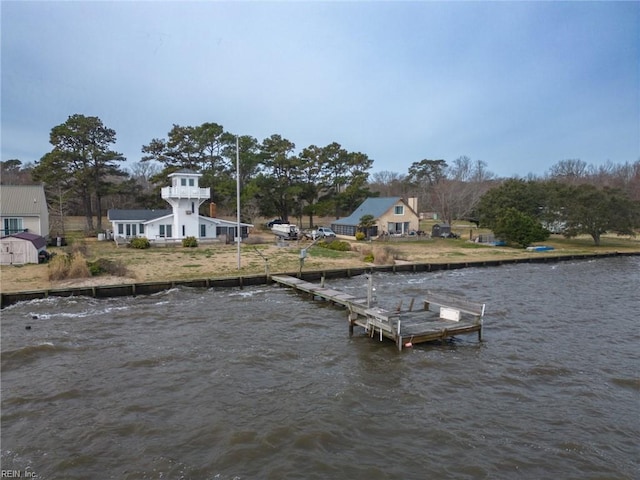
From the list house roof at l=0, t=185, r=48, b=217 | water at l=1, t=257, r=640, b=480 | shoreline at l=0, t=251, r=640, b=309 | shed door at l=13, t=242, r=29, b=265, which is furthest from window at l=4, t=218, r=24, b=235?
water at l=1, t=257, r=640, b=480

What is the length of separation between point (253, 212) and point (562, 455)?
165 ft

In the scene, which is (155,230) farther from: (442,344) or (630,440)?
(630,440)

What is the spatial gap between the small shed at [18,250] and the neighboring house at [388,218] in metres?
33.9

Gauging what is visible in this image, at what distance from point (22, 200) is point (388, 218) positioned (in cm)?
3839

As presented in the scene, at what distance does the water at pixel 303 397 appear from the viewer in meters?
9.58

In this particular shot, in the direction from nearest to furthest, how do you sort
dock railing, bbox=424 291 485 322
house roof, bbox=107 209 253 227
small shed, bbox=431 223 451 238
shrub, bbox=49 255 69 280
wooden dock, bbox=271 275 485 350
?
wooden dock, bbox=271 275 485 350, dock railing, bbox=424 291 485 322, shrub, bbox=49 255 69 280, house roof, bbox=107 209 253 227, small shed, bbox=431 223 451 238

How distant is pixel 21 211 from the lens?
1577 inches

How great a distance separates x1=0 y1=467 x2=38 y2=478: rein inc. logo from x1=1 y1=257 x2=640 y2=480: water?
53 millimetres

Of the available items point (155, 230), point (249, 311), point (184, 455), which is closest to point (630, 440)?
point (184, 455)

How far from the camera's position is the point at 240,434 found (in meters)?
10.6

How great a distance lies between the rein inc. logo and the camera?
8933 mm

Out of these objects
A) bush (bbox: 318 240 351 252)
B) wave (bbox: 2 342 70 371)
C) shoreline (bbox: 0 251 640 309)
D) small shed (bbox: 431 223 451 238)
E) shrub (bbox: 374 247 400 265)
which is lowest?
wave (bbox: 2 342 70 371)

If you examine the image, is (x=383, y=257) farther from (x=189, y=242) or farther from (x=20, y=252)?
(x=20, y=252)

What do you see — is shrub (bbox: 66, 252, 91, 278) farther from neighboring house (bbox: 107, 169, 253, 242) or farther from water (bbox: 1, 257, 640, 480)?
neighboring house (bbox: 107, 169, 253, 242)
